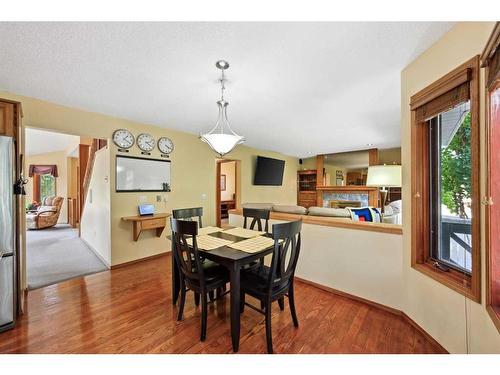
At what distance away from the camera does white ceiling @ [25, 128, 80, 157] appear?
526 centimetres

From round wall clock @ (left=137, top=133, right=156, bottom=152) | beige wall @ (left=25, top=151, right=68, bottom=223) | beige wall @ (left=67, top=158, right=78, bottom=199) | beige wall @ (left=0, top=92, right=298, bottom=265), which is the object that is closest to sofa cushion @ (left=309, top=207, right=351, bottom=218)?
beige wall @ (left=0, top=92, right=298, bottom=265)

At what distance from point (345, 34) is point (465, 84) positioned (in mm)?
842

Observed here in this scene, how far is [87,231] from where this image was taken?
14.9ft

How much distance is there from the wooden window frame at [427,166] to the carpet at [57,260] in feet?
13.0

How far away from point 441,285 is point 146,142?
400 cm

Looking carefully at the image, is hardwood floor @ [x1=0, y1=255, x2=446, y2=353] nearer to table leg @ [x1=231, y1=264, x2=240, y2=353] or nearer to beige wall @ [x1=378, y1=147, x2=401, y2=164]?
table leg @ [x1=231, y1=264, x2=240, y2=353]

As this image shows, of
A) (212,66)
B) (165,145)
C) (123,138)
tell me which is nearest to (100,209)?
(123,138)

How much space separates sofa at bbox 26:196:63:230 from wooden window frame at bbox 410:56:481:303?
8422 mm

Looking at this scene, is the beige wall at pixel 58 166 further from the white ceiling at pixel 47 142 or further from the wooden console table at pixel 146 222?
the wooden console table at pixel 146 222

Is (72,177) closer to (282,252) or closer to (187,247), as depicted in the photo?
(187,247)

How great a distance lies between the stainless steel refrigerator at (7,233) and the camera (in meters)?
1.75

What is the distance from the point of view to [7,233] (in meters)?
1.77

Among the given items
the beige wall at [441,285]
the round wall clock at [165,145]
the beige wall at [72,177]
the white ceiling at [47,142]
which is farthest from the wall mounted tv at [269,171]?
the beige wall at [72,177]
